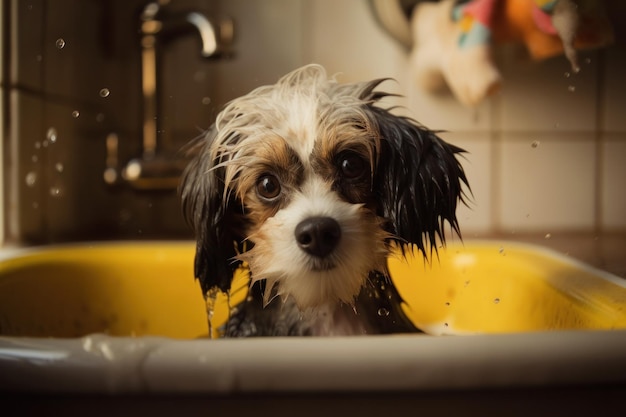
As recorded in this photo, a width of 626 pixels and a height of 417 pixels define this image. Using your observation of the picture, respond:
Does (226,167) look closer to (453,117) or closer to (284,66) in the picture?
(284,66)

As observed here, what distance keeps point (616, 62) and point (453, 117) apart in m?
0.34

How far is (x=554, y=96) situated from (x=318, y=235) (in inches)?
21.1

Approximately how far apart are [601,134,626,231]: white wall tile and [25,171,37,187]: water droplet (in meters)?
1.05

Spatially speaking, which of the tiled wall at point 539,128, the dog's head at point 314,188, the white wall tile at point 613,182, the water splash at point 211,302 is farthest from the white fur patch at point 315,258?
the white wall tile at point 613,182

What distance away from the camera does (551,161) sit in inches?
37.5

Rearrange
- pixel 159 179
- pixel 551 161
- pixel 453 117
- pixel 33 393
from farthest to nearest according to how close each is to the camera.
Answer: pixel 159 179, pixel 551 161, pixel 453 117, pixel 33 393

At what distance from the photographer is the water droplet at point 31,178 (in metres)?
1.17

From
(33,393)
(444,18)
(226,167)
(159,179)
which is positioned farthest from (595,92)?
(33,393)

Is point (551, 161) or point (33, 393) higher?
point (551, 161)

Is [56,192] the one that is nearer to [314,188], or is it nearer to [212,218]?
[212,218]

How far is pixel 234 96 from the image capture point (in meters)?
0.76

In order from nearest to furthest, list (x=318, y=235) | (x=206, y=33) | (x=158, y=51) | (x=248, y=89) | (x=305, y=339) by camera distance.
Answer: (x=305, y=339) < (x=318, y=235) < (x=248, y=89) < (x=206, y=33) < (x=158, y=51)

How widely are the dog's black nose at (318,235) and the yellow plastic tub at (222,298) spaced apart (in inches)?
4.6

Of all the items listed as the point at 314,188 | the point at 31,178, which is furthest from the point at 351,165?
the point at 31,178
